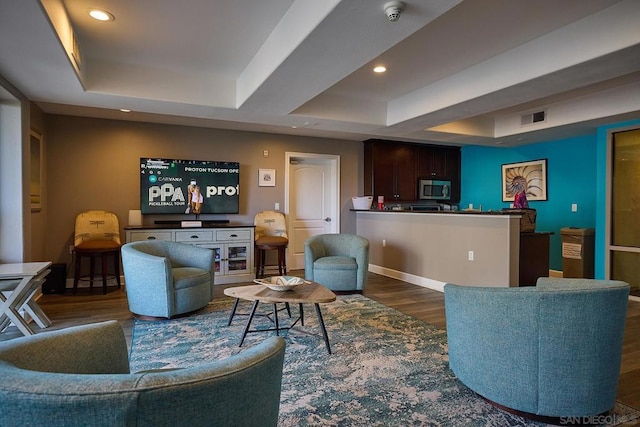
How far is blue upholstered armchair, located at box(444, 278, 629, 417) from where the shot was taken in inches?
70.8

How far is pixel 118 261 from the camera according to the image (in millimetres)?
5129

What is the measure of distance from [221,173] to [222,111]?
1.68 meters

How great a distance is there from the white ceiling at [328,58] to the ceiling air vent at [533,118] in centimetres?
19

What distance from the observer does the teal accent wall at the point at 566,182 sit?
16.4 ft

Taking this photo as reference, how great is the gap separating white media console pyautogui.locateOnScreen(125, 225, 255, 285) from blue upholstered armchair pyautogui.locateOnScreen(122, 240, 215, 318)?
4.09ft

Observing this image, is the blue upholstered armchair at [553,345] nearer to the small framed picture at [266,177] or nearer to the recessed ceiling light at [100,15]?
the recessed ceiling light at [100,15]

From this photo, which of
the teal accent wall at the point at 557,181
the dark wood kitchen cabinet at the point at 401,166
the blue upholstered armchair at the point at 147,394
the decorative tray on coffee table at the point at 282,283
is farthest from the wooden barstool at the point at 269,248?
the blue upholstered armchair at the point at 147,394

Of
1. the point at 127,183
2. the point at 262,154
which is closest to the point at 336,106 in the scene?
the point at 262,154

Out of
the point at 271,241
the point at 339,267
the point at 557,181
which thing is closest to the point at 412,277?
the point at 339,267

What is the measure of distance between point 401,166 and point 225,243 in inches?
140

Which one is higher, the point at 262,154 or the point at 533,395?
the point at 262,154

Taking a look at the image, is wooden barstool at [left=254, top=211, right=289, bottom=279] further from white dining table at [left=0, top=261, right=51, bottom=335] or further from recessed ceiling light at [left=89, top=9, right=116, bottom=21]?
recessed ceiling light at [left=89, top=9, right=116, bottom=21]

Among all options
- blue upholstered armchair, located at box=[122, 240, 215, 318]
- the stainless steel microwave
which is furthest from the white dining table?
the stainless steel microwave

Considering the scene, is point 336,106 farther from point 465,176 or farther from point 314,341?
point 465,176
